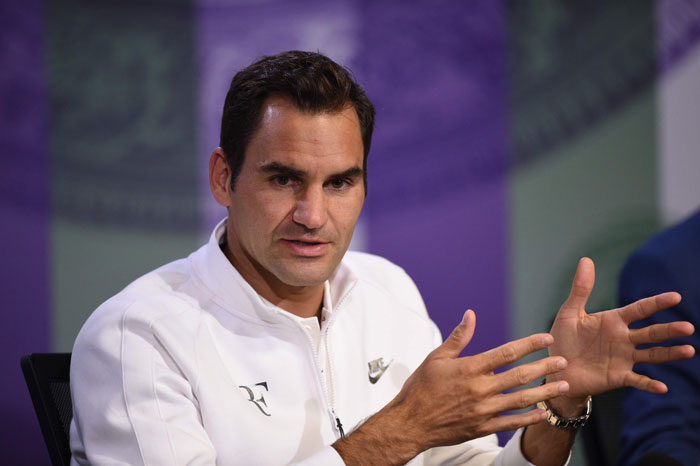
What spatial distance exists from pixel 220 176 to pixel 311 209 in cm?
28

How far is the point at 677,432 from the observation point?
1574 mm

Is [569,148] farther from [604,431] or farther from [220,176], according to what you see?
[220,176]

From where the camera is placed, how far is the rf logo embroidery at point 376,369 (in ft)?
5.47

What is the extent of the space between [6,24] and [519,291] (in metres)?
2.59

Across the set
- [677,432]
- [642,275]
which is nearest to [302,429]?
[677,432]

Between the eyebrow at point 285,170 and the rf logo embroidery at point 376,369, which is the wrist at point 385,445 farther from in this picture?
the eyebrow at point 285,170

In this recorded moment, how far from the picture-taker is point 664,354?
Result: 4.61 ft

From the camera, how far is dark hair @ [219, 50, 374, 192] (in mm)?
1560

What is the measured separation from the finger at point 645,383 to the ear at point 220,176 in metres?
0.91

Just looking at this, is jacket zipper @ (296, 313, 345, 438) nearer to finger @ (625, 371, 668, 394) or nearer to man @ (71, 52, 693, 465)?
man @ (71, 52, 693, 465)

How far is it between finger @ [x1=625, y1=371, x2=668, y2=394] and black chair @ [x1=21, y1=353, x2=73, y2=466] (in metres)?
1.08

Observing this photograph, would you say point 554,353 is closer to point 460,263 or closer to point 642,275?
point 642,275

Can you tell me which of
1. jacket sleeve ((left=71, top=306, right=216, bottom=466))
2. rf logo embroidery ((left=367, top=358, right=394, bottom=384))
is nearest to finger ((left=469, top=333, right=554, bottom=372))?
rf logo embroidery ((left=367, top=358, right=394, bottom=384))

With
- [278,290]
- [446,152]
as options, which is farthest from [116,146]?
[278,290]
